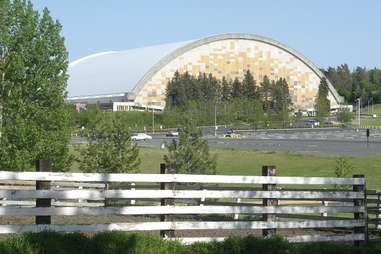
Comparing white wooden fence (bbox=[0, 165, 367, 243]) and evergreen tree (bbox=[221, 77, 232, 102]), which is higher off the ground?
evergreen tree (bbox=[221, 77, 232, 102])

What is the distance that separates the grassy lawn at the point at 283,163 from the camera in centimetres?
5550

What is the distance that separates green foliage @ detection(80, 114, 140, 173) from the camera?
33.6 metres

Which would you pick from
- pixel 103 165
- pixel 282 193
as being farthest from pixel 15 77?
pixel 282 193

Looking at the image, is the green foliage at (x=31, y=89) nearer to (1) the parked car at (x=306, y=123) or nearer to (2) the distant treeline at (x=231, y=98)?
(2) the distant treeline at (x=231, y=98)

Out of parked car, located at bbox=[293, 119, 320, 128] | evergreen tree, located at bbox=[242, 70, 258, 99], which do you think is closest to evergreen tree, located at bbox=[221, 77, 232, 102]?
evergreen tree, located at bbox=[242, 70, 258, 99]

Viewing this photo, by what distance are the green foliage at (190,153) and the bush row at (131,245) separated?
23.3 meters

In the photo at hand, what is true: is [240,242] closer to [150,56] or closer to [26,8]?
[26,8]

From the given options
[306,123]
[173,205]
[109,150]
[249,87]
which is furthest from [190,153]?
[249,87]

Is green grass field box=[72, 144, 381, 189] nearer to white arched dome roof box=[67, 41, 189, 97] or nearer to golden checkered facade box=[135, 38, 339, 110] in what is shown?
golden checkered facade box=[135, 38, 339, 110]

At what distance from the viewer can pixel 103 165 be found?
3378 centimetres

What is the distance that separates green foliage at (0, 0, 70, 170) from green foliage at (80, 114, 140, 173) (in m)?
8.43

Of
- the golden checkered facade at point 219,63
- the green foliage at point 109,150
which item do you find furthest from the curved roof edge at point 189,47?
the green foliage at point 109,150

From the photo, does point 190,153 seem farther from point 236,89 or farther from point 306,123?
point 236,89

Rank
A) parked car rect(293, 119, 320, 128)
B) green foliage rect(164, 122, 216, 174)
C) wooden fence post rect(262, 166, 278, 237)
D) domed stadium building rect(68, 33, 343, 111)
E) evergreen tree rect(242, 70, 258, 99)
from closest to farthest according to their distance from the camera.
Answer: wooden fence post rect(262, 166, 278, 237) → green foliage rect(164, 122, 216, 174) → parked car rect(293, 119, 320, 128) → evergreen tree rect(242, 70, 258, 99) → domed stadium building rect(68, 33, 343, 111)
